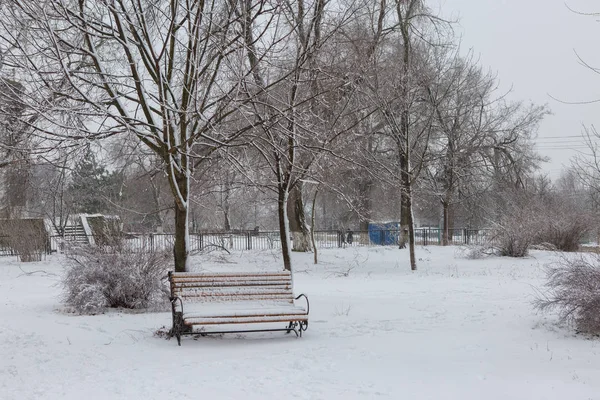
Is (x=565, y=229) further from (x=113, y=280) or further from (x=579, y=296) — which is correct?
(x=113, y=280)

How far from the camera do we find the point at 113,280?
8.57 metres

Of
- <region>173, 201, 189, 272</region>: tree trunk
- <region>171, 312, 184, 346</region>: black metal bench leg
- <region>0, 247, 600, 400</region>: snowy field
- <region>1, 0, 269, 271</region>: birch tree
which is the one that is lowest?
<region>0, 247, 600, 400</region>: snowy field

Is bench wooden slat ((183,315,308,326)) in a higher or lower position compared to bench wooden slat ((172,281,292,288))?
lower

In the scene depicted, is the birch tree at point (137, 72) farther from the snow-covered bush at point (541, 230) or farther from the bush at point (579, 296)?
the snow-covered bush at point (541, 230)

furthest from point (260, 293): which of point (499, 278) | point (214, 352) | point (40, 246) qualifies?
point (40, 246)

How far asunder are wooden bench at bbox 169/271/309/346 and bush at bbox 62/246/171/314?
6.11ft

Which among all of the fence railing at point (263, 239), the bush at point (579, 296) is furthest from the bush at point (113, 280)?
the fence railing at point (263, 239)

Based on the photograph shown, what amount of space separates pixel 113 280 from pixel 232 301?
236 centimetres

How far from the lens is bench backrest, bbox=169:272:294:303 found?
708 centimetres

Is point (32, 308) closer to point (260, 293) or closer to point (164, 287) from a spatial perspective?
point (164, 287)

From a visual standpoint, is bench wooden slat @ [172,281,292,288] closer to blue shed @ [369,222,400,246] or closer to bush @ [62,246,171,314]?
bush @ [62,246,171,314]

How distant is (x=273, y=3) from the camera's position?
7375 millimetres

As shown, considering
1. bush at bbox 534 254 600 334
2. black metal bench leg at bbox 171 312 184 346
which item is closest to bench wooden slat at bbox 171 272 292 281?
black metal bench leg at bbox 171 312 184 346

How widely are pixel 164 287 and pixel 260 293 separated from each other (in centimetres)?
228
